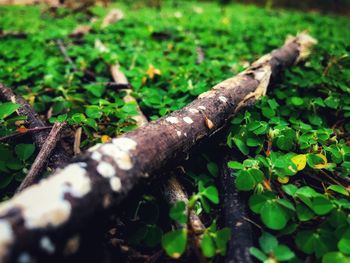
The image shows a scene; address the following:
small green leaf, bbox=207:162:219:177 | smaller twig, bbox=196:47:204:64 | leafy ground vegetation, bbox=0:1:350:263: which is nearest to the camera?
leafy ground vegetation, bbox=0:1:350:263

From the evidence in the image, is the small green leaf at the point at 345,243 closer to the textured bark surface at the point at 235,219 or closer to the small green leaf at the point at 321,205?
the small green leaf at the point at 321,205

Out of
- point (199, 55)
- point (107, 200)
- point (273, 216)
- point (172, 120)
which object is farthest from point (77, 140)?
point (199, 55)

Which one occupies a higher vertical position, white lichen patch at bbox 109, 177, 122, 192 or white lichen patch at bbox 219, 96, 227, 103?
white lichen patch at bbox 109, 177, 122, 192

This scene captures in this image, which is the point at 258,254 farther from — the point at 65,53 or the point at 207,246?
the point at 65,53

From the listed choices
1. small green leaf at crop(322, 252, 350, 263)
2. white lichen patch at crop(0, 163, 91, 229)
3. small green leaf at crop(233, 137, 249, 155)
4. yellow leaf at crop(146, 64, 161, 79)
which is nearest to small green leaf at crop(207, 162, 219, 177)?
small green leaf at crop(233, 137, 249, 155)

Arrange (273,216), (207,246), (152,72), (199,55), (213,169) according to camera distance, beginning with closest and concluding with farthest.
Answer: (207,246) → (273,216) → (213,169) → (152,72) → (199,55)

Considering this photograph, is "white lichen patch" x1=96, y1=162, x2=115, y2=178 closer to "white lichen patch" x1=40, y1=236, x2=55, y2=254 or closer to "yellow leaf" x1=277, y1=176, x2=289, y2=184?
"white lichen patch" x1=40, y1=236, x2=55, y2=254

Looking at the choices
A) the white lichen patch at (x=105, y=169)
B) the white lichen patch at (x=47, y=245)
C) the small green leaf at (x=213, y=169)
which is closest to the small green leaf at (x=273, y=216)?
the small green leaf at (x=213, y=169)
